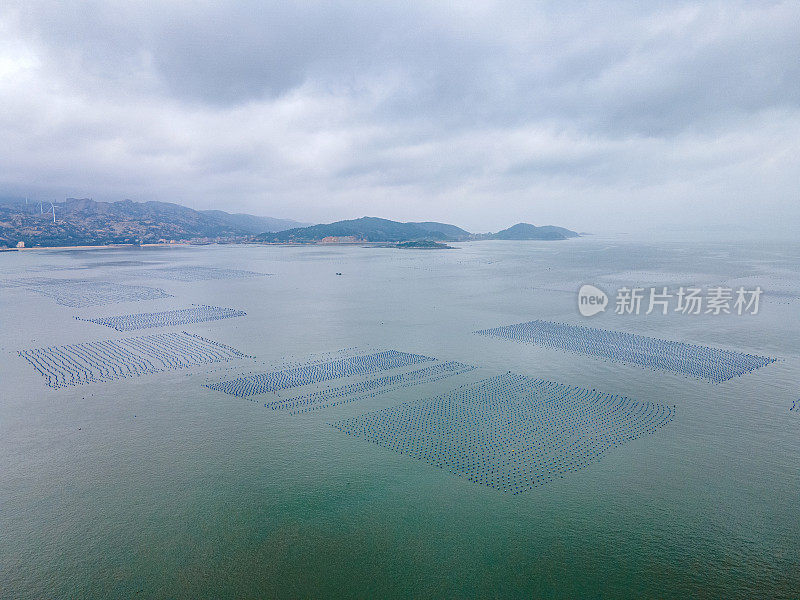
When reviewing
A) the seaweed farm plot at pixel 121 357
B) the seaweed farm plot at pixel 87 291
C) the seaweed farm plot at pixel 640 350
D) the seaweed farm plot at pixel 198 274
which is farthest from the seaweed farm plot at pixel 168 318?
the seaweed farm plot at pixel 198 274

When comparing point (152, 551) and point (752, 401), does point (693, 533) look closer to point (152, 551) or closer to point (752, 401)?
point (752, 401)

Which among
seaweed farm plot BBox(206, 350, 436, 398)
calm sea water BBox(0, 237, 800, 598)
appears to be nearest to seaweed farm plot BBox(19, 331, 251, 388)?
calm sea water BBox(0, 237, 800, 598)

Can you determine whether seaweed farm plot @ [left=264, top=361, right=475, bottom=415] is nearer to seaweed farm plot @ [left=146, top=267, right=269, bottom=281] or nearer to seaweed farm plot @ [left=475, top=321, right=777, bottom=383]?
seaweed farm plot @ [left=475, top=321, right=777, bottom=383]

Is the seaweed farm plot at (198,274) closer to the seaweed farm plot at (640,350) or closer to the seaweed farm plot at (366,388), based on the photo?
the seaweed farm plot at (640,350)

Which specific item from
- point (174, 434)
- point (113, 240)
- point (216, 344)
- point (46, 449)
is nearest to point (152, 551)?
point (174, 434)

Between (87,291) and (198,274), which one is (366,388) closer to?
(87,291)

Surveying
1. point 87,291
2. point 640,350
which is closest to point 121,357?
point 640,350
